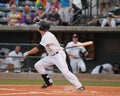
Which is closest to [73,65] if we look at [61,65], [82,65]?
[82,65]

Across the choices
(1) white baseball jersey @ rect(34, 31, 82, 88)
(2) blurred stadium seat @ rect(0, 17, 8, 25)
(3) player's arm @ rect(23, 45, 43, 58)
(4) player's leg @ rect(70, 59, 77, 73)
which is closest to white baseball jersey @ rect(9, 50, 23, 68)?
(4) player's leg @ rect(70, 59, 77, 73)

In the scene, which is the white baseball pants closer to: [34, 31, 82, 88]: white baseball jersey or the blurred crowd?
[34, 31, 82, 88]: white baseball jersey

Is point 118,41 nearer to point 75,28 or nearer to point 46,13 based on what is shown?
point 75,28

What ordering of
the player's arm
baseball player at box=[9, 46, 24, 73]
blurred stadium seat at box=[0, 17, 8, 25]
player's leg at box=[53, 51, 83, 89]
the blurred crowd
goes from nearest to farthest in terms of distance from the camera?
player's leg at box=[53, 51, 83, 89]
the player's arm
baseball player at box=[9, 46, 24, 73]
the blurred crowd
blurred stadium seat at box=[0, 17, 8, 25]

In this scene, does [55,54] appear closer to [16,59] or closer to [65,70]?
[65,70]

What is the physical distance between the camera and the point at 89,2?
16.3 metres

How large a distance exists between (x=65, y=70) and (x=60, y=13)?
632 centimetres

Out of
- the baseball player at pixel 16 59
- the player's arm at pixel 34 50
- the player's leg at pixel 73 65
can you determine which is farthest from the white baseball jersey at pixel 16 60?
the player's arm at pixel 34 50

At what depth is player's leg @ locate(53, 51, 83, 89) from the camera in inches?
375

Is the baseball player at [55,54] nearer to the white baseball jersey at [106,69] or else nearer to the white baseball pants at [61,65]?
the white baseball pants at [61,65]

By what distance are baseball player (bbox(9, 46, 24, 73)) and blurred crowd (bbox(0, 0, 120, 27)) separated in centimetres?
127

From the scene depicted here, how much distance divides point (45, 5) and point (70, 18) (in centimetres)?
133

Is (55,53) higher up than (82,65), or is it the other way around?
(55,53)

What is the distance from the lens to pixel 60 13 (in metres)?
15.6
